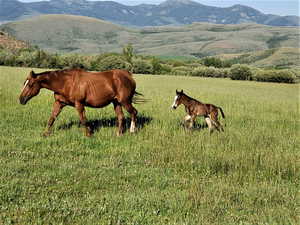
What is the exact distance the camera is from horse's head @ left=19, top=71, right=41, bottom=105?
10.3 m

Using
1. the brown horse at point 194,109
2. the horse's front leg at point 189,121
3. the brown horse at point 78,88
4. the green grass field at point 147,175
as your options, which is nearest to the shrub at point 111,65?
the green grass field at point 147,175

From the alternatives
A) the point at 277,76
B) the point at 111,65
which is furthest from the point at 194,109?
the point at 111,65

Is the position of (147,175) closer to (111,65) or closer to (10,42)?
(111,65)

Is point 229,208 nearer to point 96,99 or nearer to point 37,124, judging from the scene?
point 96,99

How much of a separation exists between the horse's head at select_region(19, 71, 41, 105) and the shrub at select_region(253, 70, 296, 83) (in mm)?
55288

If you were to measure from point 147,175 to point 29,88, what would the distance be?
5207 mm

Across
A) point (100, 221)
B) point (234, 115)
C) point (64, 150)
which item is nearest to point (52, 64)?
point (234, 115)

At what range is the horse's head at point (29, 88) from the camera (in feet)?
33.7

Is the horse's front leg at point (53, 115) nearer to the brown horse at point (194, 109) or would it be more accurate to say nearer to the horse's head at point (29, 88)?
the horse's head at point (29, 88)

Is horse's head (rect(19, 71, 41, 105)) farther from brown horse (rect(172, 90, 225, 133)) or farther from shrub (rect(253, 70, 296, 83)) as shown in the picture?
shrub (rect(253, 70, 296, 83))

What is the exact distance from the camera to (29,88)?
10.4 m

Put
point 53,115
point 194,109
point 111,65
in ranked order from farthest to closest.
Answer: point 111,65, point 194,109, point 53,115

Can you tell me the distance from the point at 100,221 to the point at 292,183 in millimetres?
4582

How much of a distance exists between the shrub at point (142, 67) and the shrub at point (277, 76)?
2247 cm
